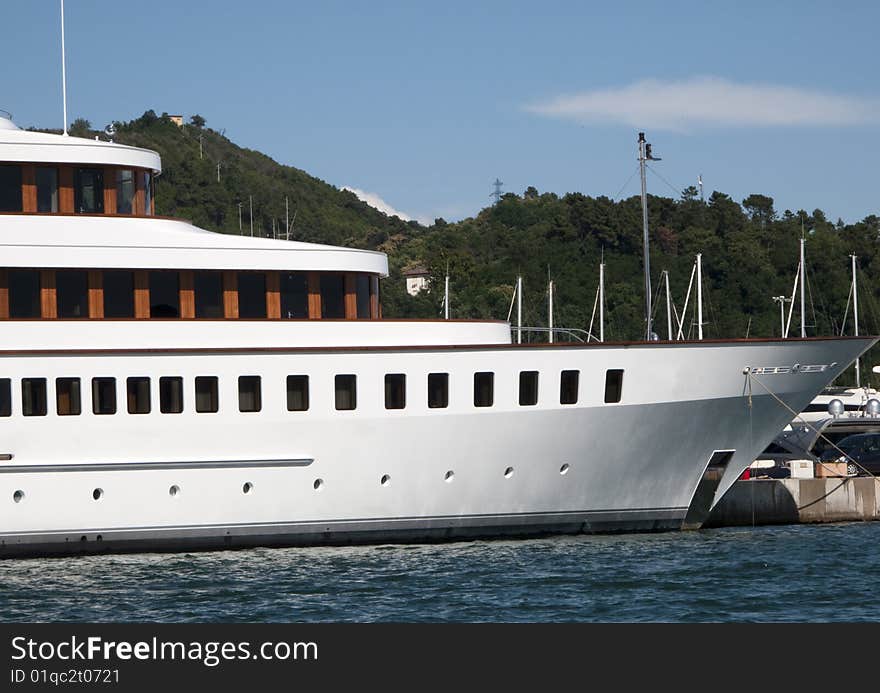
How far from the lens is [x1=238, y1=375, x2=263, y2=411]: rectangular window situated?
22734mm

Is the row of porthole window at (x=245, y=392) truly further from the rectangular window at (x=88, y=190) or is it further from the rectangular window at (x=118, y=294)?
the rectangular window at (x=88, y=190)

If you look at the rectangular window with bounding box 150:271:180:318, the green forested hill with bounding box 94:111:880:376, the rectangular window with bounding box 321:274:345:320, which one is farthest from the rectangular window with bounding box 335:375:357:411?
the green forested hill with bounding box 94:111:880:376

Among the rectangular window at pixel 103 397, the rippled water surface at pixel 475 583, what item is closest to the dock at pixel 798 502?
the rippled water surface at pixel 475 583

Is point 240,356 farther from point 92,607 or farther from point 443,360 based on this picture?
point 92,607

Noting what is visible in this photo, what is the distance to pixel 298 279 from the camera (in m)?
24.0

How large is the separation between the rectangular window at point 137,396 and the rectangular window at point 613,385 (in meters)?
7.87

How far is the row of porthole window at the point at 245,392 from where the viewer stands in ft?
73.2

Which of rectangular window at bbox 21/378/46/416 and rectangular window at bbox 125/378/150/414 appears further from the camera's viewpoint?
rectangular window at bbox 125/378/150/414

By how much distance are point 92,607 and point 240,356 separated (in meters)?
Result: 5.38

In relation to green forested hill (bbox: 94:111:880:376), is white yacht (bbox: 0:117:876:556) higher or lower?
lower

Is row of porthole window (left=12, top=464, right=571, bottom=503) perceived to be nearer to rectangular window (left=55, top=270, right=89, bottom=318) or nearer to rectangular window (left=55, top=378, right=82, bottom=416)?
rectangular window (left=55, top=378, right=82, bottom=416)

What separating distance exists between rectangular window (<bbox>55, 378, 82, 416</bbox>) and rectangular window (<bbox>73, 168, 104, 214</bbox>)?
135 inches

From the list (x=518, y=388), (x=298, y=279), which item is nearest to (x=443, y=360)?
(x=518, y=388)

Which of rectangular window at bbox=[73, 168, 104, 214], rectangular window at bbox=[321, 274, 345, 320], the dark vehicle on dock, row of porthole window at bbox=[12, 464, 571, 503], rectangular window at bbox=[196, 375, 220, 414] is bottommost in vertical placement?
the dark vehicle on dock
